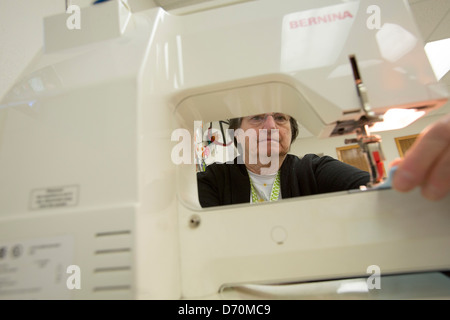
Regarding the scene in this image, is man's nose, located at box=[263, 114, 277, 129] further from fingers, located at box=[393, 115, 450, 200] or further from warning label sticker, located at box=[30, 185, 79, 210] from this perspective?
warning label sticker, located at box=[30, 185, 79, 210]

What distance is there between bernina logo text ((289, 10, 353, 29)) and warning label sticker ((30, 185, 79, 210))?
45cm

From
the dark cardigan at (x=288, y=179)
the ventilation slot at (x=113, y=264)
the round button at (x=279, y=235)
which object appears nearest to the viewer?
the ventilation slot at (x=113, y=264)

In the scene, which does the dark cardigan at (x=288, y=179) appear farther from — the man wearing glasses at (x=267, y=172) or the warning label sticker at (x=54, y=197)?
the warning label sticker at (x=54, y=197)

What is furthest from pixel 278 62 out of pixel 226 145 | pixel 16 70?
pixel 226 145

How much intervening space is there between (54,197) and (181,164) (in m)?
0.22

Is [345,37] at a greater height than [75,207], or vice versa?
[345,37]

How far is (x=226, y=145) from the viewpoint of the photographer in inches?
53.4

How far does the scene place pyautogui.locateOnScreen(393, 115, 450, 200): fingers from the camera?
11.7 inches

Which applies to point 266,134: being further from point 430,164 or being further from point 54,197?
point 54,197

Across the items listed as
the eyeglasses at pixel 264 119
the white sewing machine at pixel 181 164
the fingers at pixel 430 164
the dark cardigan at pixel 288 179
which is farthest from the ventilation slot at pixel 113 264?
the eyeglasses at pixel 264 119

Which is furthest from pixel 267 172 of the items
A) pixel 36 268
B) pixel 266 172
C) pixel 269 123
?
pixel 36 268

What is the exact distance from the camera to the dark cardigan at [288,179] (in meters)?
0.86
